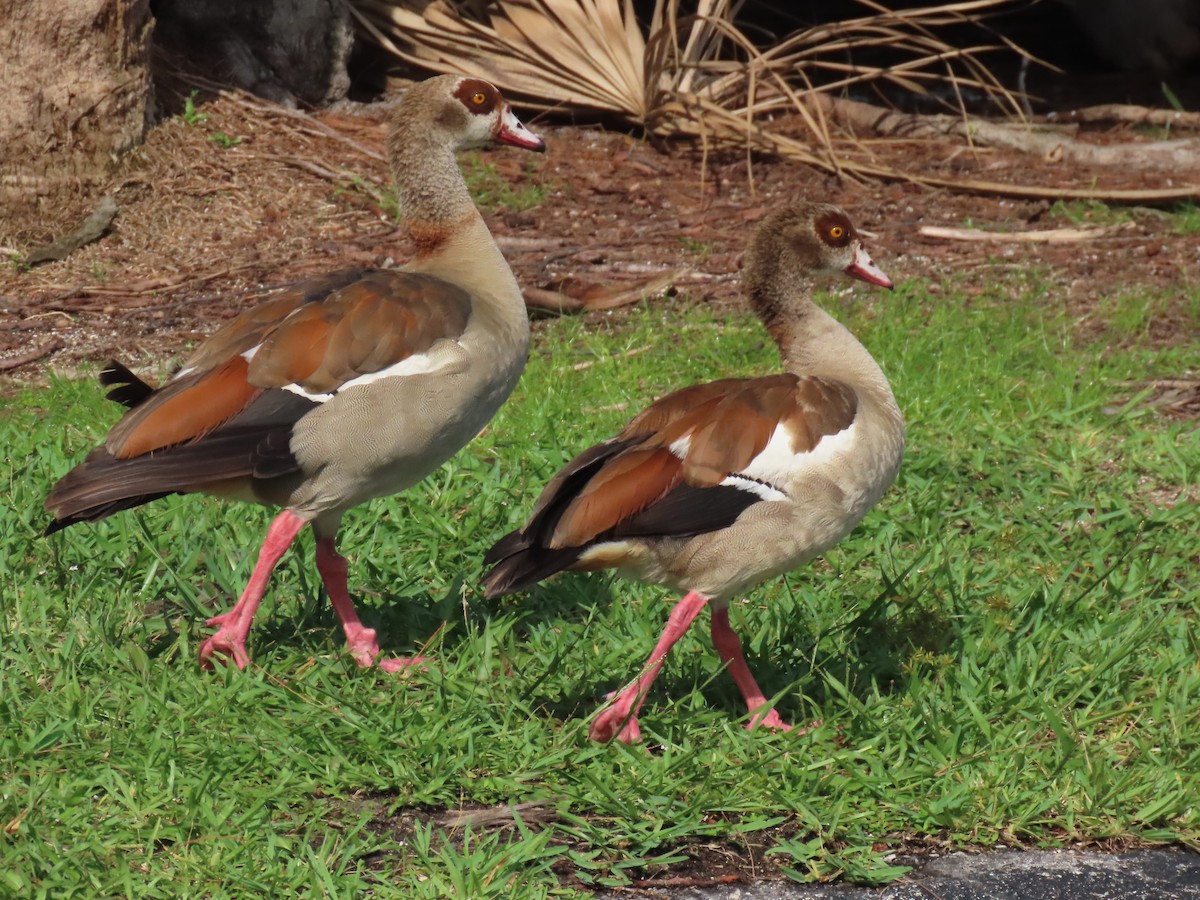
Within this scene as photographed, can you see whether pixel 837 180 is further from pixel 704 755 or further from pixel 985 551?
pixel 704 755

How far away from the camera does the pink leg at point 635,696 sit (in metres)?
4.00

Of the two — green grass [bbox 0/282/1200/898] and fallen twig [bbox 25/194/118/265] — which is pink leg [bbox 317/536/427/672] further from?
fallen twig [bbox 25/194/118/265]

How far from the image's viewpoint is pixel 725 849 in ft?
12.3

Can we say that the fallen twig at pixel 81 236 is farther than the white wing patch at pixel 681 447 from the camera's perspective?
Yes

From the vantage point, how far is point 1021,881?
3.65m

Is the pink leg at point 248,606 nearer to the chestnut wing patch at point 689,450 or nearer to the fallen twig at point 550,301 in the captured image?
the chestnut wing patch at point 689,450

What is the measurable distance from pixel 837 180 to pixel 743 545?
19.4 feet

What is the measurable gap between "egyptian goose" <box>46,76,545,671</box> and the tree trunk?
3.95 m

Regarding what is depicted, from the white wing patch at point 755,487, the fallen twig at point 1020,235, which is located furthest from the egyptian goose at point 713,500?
the fallen twig at point 1020,235

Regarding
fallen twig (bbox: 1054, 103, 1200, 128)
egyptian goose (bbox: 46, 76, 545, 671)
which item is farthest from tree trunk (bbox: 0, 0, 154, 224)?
fallen twig (bbox: 1054, 103, 1200, 128)

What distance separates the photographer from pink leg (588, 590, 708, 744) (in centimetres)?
400

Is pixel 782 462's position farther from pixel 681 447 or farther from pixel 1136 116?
pixel 1136 116

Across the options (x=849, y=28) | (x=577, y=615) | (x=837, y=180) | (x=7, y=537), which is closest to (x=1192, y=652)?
(x=577, y=615)

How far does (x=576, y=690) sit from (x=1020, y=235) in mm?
5260
